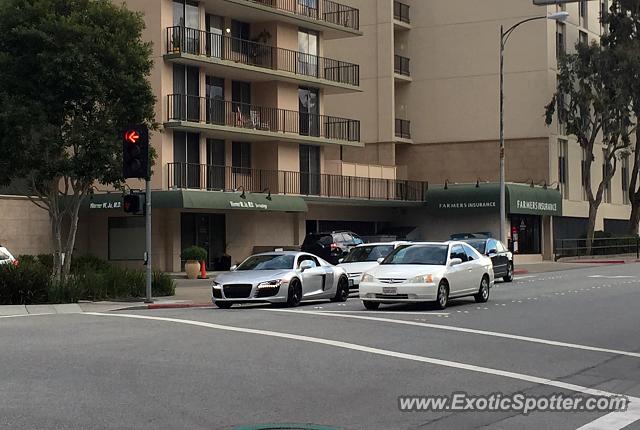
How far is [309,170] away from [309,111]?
301 cm

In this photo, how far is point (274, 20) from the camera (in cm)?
4603

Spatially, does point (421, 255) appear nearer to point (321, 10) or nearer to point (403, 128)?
point (321, 10)

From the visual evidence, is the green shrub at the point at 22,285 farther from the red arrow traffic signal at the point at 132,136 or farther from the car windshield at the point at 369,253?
the car windshield at the point at 369,253

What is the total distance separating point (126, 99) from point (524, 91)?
36961 mm

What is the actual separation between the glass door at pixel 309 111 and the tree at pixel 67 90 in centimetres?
2182

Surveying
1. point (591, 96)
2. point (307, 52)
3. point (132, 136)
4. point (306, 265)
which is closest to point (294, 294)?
point (306, 265)

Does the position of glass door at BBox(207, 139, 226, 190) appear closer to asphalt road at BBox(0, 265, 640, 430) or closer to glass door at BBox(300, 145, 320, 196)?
glass door at BBox(300, 145, 320, 196)

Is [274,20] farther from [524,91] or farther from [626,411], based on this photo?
[626,411]

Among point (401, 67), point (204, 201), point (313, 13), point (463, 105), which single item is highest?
point (313, 13)

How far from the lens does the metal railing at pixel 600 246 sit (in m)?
58.7

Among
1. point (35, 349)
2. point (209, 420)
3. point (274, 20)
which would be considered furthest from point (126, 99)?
point (274, 20)

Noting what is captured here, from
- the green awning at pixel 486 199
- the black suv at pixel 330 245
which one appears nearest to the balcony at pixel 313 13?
the green awning at pixel 486 199

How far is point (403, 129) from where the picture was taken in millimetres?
61250

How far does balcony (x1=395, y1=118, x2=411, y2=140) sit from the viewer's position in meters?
60.7
